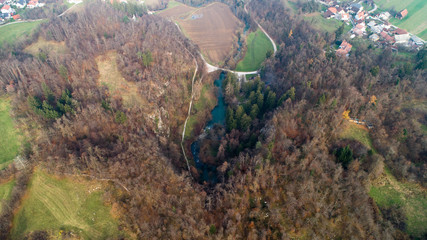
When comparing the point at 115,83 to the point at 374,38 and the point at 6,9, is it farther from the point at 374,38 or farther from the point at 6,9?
the point at 374,38

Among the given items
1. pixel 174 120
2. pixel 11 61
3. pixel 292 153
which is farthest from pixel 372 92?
pixel 11 61

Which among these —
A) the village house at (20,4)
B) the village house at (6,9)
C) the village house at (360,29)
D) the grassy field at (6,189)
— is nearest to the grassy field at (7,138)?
the grassy field at (6,189)

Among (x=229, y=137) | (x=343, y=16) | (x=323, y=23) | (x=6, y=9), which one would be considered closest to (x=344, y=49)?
(x=323, y=23)

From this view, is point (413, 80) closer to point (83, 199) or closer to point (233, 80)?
point (233, 80)

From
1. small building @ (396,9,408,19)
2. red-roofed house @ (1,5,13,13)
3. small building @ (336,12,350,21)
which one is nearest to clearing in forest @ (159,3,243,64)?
small building @ (336,12,350,21)

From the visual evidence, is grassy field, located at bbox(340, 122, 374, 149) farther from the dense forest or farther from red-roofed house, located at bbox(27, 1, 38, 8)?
red-roofed house, located at bbox(27, 1, 38, 8)

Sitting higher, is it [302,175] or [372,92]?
[372,92]
